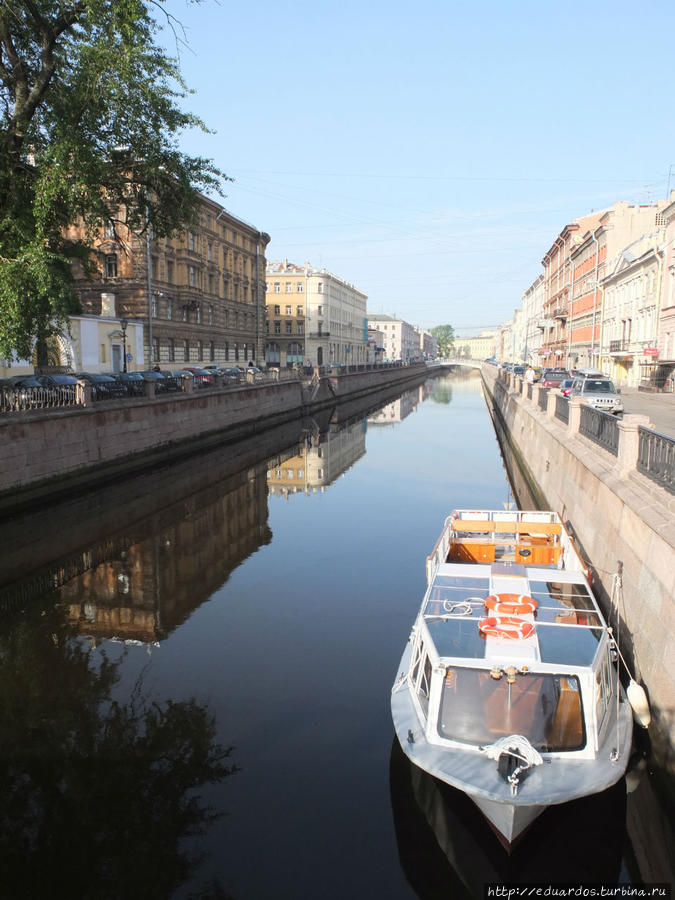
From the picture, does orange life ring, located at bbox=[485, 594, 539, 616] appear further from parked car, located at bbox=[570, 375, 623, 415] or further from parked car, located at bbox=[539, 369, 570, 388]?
parked car, located at bbox=[539, 369, 570, 388]

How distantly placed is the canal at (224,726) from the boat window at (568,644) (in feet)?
4.90

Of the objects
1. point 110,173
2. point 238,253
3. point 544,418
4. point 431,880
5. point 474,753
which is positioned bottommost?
point 431,880

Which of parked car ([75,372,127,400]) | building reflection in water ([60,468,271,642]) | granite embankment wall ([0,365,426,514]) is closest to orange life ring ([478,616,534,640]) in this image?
building reflection in water ([60,468,271,642])

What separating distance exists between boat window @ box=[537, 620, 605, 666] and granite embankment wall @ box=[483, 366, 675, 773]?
32.5 inches

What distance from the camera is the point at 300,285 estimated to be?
98438mm

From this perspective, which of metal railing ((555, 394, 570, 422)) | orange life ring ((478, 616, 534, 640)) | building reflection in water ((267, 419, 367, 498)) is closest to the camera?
orange life ring ((478, 616, 534, 640))

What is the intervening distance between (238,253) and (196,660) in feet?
195

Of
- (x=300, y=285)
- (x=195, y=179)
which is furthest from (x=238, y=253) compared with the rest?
(x=195, y=179)

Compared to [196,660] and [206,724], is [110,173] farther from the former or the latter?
[206,724]

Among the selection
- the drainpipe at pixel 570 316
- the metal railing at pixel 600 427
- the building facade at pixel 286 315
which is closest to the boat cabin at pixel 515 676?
the metal railing at pixel 600 427

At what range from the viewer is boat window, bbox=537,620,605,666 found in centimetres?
705

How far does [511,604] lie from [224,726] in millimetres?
4009

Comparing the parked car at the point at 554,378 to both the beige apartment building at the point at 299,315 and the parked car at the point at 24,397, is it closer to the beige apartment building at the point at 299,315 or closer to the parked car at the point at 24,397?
the parked car at the point at 24,397

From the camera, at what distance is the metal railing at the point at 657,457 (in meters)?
9.21
